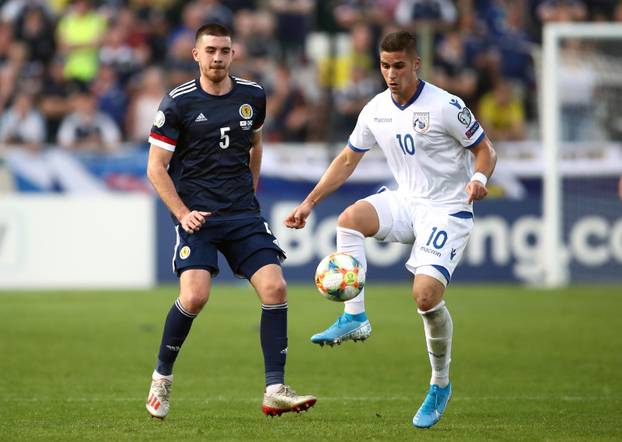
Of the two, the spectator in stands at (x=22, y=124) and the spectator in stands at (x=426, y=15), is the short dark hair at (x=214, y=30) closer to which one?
the spectator in stands at (x=22, y=124)

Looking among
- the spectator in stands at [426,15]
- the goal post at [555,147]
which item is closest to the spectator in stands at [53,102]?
the spectator in stands at [426,15]

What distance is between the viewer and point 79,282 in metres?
18.7

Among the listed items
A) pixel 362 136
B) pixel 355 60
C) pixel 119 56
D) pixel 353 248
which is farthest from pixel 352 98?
pixel 353 248

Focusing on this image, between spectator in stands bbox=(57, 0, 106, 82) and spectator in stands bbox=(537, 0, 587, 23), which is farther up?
spectator in stands bbox=(537, 0, 587, 23)

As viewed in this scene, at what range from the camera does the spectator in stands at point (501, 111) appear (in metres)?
20.6

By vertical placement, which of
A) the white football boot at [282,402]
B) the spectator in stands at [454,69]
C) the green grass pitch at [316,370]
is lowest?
the green grass pitch at [316,370]

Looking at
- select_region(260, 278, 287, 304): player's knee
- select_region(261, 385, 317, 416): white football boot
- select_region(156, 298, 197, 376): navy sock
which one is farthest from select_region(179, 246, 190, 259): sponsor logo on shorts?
select_region(261, 385, 317, 416): white football boot

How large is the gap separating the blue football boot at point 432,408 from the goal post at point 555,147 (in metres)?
10.7

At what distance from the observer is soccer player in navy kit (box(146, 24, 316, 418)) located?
798cm

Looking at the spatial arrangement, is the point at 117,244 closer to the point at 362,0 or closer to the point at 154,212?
the point at 154,212

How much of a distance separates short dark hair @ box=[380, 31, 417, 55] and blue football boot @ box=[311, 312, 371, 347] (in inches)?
69.0

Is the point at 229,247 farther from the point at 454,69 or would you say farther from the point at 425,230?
the point at 454,69

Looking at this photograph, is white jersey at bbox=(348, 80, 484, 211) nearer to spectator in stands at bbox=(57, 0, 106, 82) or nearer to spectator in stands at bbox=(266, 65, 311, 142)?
spectator in stands at bbox=(266, 65, 311, 142)

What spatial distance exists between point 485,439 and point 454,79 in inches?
541
